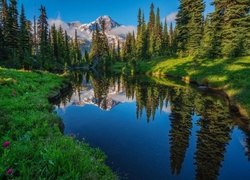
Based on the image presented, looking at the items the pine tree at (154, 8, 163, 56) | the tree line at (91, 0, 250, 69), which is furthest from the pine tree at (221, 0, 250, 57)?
the pine tree at (154, 8, 163, 56)

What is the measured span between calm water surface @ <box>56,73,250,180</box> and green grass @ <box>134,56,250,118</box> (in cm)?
141

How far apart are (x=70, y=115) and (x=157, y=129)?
283 inches

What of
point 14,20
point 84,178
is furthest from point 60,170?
point 14,20

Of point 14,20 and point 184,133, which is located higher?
point 14,20

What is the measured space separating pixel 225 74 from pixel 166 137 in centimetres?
1727

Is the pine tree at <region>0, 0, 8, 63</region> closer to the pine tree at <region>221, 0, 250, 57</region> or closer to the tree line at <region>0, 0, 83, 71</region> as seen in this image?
the tree line at <region>0, 0, 83, 71</region>

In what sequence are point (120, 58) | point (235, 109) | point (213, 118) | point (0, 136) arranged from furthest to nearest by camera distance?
1. point (120, 58)
2. point (235, 109)
3. point (213, 118)
4. point (0, 136)

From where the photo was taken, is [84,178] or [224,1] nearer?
[84,178]

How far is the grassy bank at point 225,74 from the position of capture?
1653 centimetres

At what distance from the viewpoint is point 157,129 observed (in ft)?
41.2

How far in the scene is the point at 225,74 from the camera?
2436 centimetres

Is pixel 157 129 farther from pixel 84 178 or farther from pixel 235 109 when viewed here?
pixel 84 178

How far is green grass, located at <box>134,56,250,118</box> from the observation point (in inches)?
652

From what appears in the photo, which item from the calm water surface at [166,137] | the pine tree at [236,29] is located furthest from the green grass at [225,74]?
the pine tree at [236,29]
